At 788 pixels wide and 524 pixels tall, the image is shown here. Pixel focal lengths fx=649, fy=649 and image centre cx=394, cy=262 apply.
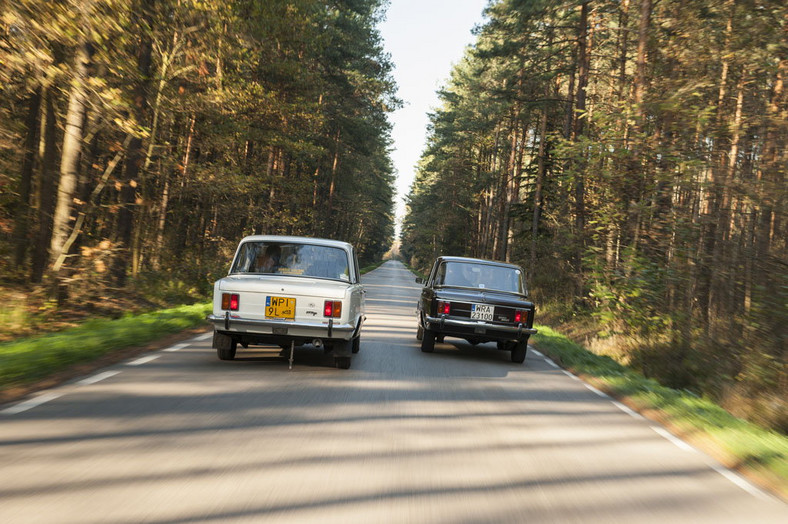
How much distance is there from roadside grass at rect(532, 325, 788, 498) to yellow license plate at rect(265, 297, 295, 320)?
4576 millimetres

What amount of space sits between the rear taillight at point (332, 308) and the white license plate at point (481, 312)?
343cm

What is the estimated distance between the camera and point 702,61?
50.6 feet

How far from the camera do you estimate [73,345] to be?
8.59m

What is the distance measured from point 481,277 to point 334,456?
8158 millimetres

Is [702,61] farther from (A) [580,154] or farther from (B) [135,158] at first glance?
(B) [135,158]

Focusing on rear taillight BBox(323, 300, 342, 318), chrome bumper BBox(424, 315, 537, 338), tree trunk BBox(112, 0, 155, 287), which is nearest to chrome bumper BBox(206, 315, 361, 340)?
rear taillight BBox(323, 300, 342, 318)

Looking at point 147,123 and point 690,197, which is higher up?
point 147,123

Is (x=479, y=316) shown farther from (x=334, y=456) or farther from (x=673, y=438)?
(x=334, y=456)

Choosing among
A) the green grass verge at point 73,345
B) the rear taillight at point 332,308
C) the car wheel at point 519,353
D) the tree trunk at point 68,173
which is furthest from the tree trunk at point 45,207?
the car wheel at point 519,353

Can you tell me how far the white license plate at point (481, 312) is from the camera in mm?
11312

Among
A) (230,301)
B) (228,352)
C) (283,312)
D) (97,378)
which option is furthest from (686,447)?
(97,378)

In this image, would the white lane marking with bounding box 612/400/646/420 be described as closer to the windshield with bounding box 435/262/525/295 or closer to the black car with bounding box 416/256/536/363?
the black car with bounding box 416/256/536/363

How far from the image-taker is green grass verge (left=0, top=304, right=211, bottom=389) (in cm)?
713

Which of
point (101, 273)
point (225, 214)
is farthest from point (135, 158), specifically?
point (225, 214)
